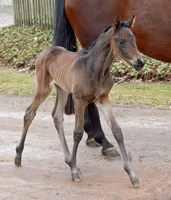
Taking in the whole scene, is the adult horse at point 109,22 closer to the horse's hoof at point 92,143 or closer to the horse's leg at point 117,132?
the horse's hoof at point 92,143

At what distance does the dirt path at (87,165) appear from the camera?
3053 mm

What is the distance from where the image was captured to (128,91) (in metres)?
7.04

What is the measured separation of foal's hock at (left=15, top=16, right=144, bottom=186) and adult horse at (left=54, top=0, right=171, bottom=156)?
29.3 inches

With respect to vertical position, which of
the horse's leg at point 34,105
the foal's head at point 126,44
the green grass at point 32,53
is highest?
the foal's head at point 126,44

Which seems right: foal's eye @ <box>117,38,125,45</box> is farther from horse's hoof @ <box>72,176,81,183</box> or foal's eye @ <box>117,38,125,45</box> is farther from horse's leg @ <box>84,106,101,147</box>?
horse's leg @ <box>84,106,101,147</box>

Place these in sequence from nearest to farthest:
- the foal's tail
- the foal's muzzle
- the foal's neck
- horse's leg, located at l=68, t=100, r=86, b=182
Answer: the foal's muzzle → the foal's neck → horse's leg, located at l=68, t=100, r=86, b=182 → the foal's tail

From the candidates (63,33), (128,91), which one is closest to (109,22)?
(63,33)

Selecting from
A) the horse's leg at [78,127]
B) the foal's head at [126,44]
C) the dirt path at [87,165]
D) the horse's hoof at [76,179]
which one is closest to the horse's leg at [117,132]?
the dirt path at [87,165]

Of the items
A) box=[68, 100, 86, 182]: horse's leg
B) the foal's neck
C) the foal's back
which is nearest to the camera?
the foal's neck

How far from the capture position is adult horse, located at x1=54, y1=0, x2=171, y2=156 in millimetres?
3936

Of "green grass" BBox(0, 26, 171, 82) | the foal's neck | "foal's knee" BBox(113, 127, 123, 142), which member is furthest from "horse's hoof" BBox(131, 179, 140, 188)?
"green grass" BBox(0, 26, 171, 82)

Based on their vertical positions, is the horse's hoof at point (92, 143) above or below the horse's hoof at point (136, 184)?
below

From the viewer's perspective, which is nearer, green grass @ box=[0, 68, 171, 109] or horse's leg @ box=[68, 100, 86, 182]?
horse's leg @ box=[68, 100, 86, 182]

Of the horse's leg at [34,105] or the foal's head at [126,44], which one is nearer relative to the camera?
the foal's head at [126,44]
